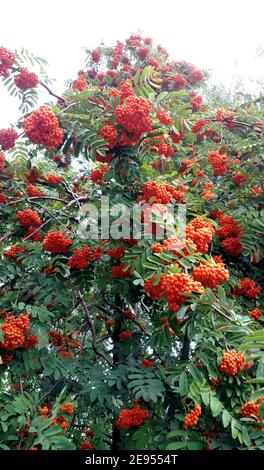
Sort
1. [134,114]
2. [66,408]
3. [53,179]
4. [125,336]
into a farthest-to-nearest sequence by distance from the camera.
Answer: [53,179]
[125,336]
[134,114]
[66,408]

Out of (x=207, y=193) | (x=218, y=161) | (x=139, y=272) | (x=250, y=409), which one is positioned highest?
(x=218, y=161)

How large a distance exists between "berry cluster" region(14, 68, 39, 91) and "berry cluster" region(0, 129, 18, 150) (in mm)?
554

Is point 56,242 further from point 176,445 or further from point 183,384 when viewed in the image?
point 176,445

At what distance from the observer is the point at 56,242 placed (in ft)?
13.0

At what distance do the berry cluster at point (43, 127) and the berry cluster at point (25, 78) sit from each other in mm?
965

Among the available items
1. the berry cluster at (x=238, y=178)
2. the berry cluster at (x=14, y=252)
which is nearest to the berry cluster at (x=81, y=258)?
the berry cluster at (x=14, y=252)

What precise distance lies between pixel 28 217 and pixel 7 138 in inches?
34.7

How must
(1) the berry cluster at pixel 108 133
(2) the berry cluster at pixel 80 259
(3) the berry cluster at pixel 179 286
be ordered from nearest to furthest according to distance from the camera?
(3) the berry cluster at pixel 179 286 < (1) the berry cluster at pixel 108 133 < (2) the berry cluster at pixel 80 259

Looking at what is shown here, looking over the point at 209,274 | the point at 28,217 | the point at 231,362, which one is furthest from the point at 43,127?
the point at 231,362

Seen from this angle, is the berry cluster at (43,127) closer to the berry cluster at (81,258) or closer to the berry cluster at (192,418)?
the berry cluster at (81,258)

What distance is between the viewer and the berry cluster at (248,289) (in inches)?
150
